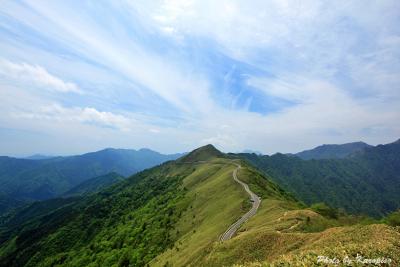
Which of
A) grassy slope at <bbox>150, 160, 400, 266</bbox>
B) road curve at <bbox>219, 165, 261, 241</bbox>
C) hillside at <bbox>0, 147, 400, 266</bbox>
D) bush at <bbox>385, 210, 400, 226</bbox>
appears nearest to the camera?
grassy slope at <bbox>150, 160, 400, 266</bbox>

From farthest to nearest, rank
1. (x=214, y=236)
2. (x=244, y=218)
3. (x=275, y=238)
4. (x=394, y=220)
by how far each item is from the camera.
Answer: (x=394, y=220) → (x=244, y=218) → (x=214, y=236) → (x=275, y=238)

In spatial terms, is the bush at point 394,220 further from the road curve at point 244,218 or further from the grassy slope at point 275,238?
the road curve at point 244,218

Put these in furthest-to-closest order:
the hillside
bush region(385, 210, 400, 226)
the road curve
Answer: bush region(385, 210, 400, 226) < the road curve < the hillside

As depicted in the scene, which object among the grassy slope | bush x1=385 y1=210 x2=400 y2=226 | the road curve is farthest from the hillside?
bush x1=385 y1=210 x2=400 y2=226

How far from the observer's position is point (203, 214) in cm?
10156

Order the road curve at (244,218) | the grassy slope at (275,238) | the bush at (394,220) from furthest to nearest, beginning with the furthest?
the bush at (394,220)
the road curve at (244,218)
the grassy slope at (275,238)

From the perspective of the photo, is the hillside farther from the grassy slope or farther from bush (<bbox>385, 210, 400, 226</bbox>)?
bush (<bbox>385, 210, 400, 226</bbox>)

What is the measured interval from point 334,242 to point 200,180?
131 m

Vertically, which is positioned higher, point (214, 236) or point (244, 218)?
point (244, 218)

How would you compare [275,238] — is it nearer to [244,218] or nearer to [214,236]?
[214,236]

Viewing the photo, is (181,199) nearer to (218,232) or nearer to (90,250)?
(90,250)

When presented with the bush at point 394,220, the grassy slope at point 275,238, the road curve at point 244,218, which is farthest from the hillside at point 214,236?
the bush at point 394,220

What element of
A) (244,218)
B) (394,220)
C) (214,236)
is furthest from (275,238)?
(394,220)

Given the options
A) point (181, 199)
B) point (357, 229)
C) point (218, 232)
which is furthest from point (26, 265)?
point (357, 229)
